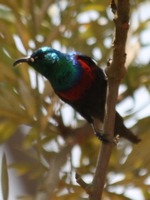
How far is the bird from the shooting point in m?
1.49

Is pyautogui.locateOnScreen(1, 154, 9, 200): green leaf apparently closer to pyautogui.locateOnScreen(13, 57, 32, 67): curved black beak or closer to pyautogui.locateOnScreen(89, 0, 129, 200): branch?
pyautogui.locateOnScreen(89, 0, 129, 200): branch

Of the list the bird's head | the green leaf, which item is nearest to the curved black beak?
the bird's head

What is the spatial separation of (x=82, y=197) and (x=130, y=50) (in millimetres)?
547

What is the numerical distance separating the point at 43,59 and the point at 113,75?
1.80ft

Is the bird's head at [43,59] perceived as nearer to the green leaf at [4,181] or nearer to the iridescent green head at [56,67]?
the iridescent green head at [56,67]

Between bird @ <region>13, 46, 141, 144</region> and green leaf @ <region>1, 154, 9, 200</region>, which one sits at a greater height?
bird @ <region>13, 46, 141, 144</region>

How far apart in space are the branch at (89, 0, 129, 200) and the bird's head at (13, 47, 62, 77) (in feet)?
1.58

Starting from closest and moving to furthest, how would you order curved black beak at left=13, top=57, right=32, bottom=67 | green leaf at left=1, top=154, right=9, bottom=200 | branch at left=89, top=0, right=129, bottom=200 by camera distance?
branch at left=89, top=0, right=129, bottom=200, green leaf at left=1, top=154, right=9, bottom=200, curved black beak at left=13, top=57, right=32, bottom=67

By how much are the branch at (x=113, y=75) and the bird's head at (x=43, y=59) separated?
0.48 meters

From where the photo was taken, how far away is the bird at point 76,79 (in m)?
1.49

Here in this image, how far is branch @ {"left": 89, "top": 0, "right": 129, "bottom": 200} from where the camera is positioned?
87 centimetres

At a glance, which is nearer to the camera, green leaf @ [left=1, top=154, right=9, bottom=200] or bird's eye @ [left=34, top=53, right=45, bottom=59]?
green leaf @ [left=1, top=154, right=9, bottom=200]

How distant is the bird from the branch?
0.40 metres

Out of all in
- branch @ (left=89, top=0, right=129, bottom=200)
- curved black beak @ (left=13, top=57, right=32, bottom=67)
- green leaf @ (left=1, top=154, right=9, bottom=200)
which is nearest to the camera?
branch @ (left=89, top=0, right=129, bottom=200)
